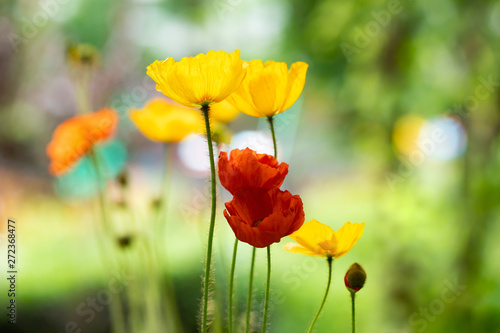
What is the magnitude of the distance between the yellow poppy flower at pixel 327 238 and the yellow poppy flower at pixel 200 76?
0.34ft

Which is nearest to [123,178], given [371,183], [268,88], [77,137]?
[77,137]

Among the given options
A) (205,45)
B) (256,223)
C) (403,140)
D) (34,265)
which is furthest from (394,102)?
(205,45)

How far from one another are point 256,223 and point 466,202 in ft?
3.42

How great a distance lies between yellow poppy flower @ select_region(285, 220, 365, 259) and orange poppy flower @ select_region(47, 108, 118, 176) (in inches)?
10.8

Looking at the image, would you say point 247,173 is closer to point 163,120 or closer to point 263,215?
point 263,215

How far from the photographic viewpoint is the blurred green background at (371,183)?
44.7 inches

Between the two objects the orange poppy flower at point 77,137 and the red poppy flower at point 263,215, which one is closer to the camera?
the red poppy flower at point 263,215

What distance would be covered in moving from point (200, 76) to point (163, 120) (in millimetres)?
297

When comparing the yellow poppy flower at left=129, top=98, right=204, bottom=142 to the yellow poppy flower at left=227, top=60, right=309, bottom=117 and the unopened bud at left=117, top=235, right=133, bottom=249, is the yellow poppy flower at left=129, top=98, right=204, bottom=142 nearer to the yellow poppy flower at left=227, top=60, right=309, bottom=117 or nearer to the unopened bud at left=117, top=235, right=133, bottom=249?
the unopened bud at left=117, top=235, right=133, bottom=249

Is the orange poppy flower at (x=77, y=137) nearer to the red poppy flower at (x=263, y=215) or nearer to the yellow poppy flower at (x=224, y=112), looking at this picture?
the yellow poppy flower at (x=224, y=112)

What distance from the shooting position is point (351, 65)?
149cm

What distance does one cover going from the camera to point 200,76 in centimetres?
30

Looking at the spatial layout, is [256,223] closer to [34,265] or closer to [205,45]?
[34,265]

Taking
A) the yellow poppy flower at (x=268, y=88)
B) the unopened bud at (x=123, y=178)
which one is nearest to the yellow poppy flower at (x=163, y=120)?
the unopened bud at (x=123, y=178)
